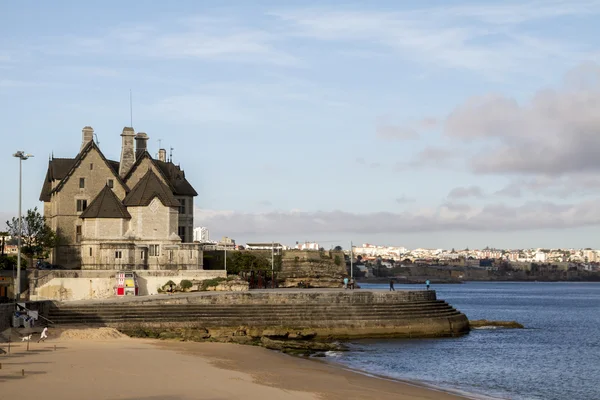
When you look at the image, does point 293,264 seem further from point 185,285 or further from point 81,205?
point 185,285

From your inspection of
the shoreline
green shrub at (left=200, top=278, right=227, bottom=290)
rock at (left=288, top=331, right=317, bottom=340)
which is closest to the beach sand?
the shoreline

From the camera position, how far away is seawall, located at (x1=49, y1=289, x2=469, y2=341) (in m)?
59.2

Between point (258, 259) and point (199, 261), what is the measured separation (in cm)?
2615

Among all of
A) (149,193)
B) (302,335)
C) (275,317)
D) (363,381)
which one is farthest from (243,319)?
(149,193)

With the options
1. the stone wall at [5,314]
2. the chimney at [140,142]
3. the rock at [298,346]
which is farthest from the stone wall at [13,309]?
the chimney at [140,142]

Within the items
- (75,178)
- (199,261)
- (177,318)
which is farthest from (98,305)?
(75,178)

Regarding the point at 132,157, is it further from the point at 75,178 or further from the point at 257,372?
the point at 257,372

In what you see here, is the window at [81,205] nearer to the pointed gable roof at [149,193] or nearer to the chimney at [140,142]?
the pointed gable roof at [149,193]

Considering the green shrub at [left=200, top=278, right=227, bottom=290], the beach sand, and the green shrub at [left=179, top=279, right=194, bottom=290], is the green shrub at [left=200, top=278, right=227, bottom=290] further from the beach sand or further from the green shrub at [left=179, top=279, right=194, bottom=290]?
the beach sand

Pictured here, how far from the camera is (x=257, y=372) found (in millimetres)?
41094

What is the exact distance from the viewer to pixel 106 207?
256 ft

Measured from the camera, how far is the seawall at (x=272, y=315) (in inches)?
2329

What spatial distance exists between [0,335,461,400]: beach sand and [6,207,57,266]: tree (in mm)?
30301

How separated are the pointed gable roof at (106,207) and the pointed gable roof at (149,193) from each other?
848mm
